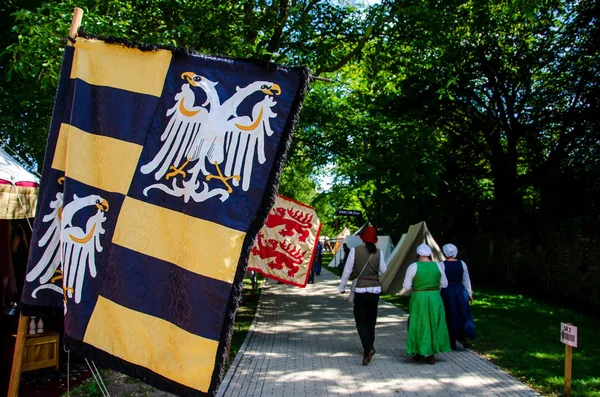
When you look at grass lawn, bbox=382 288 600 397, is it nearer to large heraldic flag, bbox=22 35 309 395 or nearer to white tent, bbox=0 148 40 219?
large heraldic flag, bbox=22 35 309 395

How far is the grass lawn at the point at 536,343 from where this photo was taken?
755cm

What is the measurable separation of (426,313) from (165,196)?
5886 mm

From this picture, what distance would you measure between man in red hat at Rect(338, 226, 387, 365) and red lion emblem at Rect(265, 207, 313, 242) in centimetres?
292

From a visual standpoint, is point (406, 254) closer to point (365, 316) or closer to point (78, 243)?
point (365, 316)

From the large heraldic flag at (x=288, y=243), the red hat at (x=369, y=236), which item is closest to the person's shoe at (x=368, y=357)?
the red hat at (x=369, y=236)

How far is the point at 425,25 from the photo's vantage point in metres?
12.6

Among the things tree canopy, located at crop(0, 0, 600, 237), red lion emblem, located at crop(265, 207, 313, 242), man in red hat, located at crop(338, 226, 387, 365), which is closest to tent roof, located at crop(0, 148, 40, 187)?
tree canopy, located at crop(0, 0, 600, 237)

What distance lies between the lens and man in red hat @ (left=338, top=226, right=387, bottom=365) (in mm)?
8414

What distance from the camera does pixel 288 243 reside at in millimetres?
11336

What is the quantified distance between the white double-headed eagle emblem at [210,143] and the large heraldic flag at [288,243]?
7.74 meters

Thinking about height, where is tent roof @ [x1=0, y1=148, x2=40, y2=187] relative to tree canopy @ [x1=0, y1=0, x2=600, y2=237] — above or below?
below

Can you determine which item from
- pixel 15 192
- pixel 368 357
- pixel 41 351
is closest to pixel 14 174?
pixel 15 192

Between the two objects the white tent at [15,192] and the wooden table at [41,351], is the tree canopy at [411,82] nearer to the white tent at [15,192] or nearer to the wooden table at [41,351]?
the white tent at [15,192]

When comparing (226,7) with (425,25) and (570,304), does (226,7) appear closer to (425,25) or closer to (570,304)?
(425,25)
